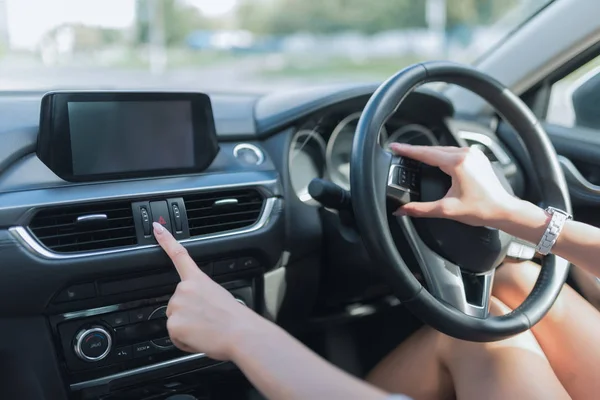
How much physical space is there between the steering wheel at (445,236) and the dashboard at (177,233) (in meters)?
0.23

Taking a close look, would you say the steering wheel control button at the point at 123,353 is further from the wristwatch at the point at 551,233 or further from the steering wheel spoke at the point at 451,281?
the wristwatch at the point at 551,233

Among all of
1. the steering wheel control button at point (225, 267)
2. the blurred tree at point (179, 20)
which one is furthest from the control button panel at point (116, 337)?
the blurred tree at point (179, 20)

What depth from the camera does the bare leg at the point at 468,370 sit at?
144 cm

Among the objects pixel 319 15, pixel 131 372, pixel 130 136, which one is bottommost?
pixel 319 15

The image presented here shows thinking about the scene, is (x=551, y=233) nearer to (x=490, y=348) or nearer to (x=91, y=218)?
(x=490, y=348)

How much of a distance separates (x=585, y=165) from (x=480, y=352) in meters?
0.95

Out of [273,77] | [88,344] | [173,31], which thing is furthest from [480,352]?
[173,31]

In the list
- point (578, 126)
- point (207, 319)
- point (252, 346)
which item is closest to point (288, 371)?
point (252, 346)

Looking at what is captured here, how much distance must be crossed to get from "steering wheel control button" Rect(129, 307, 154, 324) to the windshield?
608 millimetres

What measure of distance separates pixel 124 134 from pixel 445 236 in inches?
32.3

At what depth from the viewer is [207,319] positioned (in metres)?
1.03

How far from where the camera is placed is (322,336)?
2.15 m

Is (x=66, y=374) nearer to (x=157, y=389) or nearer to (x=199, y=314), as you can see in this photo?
(x=157, y=389)

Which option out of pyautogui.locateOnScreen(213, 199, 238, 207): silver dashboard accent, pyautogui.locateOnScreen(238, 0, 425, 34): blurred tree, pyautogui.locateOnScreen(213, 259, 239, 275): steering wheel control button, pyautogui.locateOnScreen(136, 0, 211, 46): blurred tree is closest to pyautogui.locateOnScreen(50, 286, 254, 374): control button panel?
pyautogui.locateOnScreen(213, 259, 239, 275): steering wheel control button
